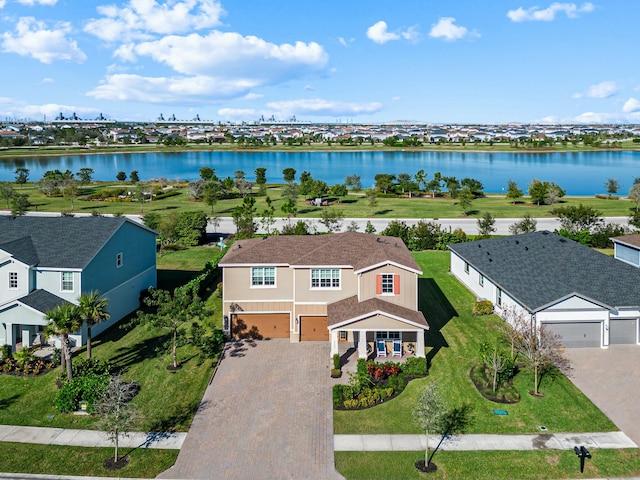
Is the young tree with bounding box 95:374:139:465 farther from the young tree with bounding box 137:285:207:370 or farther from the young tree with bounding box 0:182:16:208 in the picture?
the young tree with bounding box 0:182:16:208

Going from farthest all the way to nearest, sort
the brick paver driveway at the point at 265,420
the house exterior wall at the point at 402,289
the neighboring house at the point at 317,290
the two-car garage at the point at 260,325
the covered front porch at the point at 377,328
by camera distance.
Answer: the two-car garage at the point at 260,325 < the house exterior wall at the point at 402,289 < the neighboring house at the point at 317,290 < the covered front porch at the point at 377,328 < the brick paver driveway at the point at 265,420

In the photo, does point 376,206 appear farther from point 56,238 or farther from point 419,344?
point 419,344

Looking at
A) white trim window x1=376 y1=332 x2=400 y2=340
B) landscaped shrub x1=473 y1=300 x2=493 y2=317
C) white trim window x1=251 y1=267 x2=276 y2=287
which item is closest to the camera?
white trim window x1=376 y1=332 x2=400 y2=340

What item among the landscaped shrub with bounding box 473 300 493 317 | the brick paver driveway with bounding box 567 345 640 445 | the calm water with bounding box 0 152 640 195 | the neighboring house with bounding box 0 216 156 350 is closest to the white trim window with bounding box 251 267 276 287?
the neighboring house with bounding box 0 216 156 350

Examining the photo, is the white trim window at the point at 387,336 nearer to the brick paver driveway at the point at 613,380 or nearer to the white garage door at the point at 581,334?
the brick paver driveway at the point at 613,380

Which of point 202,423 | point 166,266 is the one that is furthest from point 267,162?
point 202,423

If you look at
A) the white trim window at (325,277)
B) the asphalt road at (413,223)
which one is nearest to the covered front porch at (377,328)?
the white trim window at (325,277)

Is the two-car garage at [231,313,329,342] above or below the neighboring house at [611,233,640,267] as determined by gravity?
below
